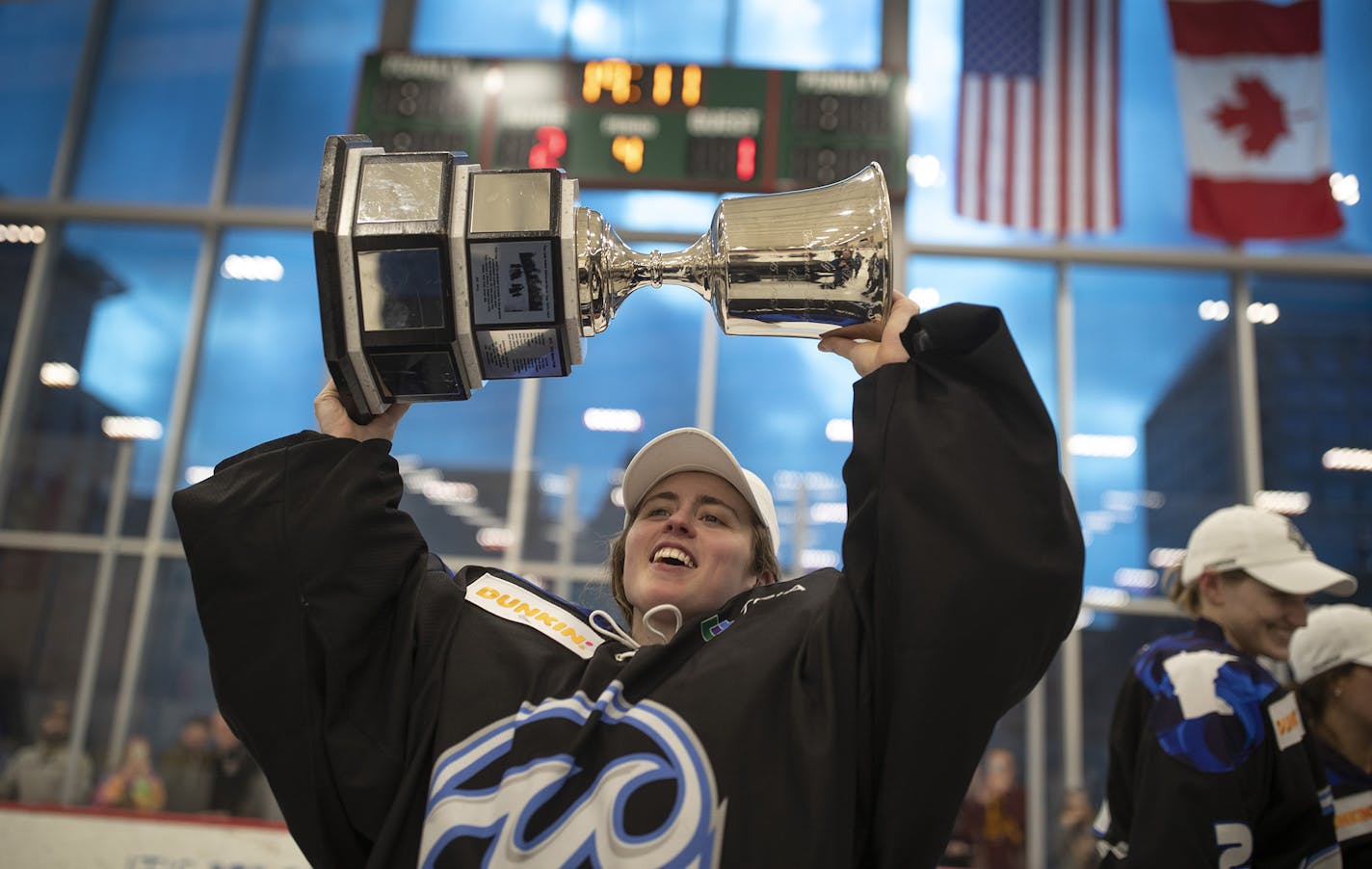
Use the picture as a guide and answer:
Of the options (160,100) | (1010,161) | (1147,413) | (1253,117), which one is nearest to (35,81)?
(160,100)

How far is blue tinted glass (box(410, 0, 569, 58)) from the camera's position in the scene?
781cm

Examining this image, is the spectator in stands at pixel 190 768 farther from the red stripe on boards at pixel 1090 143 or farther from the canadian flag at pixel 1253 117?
the canadian flag at pixel 1253 117

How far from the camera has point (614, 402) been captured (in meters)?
7.20

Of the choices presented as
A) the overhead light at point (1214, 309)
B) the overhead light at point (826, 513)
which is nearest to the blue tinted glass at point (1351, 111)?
the overhead light at point (1214, 309)

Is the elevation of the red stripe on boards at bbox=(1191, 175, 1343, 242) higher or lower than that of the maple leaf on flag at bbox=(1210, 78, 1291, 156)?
lower

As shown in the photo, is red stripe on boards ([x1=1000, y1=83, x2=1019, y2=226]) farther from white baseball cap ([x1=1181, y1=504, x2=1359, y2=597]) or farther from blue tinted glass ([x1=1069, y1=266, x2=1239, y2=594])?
white baseball cap ([x1=1181, y1=504, x2=1359, y2=597])

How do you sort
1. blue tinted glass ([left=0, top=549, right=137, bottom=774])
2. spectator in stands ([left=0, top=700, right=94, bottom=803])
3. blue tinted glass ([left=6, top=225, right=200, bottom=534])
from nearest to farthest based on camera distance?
1. spectator in stands ([left=0, top=700, right=94, bottom=803])
2. blue tinted glass ([left=0, top=549, right=137, bottom=774])
3. blue tinted glass ([left=6, top=225, right=200, bottom=534])

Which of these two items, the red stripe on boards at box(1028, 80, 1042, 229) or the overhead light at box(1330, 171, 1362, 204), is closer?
the red stripe on boards at box(1028, 80, 1042, 229)

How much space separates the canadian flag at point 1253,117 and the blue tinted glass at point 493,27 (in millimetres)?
4058

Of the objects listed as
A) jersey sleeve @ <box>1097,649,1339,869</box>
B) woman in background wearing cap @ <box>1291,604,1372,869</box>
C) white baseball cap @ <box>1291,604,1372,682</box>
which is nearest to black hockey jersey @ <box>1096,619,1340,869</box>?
jersey sleeve @ <box>1097,649,1339,869</box>

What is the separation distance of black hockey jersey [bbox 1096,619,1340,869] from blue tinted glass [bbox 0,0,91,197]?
7.94 meters

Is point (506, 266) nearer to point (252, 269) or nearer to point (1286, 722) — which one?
point (1286, 722)

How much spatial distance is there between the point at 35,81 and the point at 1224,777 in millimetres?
8633

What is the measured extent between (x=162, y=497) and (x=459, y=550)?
76.0 inches
